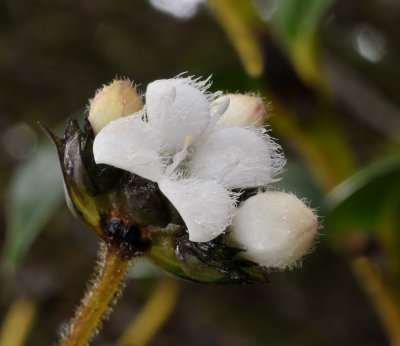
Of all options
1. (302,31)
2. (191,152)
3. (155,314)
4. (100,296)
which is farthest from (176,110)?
(155,314)

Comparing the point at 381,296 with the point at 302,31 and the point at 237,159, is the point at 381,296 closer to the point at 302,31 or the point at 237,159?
the point at 302,31

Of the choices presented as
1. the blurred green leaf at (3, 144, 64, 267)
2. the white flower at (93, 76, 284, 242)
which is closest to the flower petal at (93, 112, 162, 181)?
the white flower at (93, 76, 284, 242)

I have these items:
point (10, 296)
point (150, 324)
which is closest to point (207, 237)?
point (150, 324)

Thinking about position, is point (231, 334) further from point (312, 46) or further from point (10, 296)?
point (312, 46)

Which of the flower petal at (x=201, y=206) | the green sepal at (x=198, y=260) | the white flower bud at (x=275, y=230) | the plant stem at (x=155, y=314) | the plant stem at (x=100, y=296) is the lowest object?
the plant stem at (x=155, y=314)

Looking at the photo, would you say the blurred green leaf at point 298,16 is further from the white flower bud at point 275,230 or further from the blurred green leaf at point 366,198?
the white flower bud at point 275,230

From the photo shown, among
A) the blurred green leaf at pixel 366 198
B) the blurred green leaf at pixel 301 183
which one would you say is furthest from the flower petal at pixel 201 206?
the blurred green leaf at pixel 301 183
